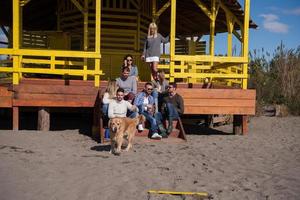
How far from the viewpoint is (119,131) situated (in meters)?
7.13

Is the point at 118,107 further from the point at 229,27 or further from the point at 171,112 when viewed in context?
the point at 229,27

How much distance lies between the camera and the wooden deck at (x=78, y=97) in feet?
31.7

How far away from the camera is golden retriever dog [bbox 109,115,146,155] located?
277 inches

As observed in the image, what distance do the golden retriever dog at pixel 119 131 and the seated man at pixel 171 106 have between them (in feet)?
4.96

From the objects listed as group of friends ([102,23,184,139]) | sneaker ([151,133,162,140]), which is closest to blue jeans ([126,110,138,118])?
group of friends ([102,23,184,139])

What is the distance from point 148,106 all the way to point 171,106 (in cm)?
61

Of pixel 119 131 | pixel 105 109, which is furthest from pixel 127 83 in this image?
pixel 119 131

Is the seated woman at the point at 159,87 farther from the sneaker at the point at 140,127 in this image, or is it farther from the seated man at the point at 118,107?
the seated man at the point at 118,107

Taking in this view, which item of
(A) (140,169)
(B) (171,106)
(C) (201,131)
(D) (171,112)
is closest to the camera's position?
(A) (140,169)

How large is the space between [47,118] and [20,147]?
7.77 ft

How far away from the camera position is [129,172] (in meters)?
5.86

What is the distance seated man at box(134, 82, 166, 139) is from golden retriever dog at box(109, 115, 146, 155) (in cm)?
116

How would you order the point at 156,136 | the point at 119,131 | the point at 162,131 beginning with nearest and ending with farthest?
the point at 119,131 → the point at 156,136 → the point at 162,131

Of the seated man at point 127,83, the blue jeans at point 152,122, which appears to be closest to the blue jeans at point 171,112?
the blue jeans at point 152,122
